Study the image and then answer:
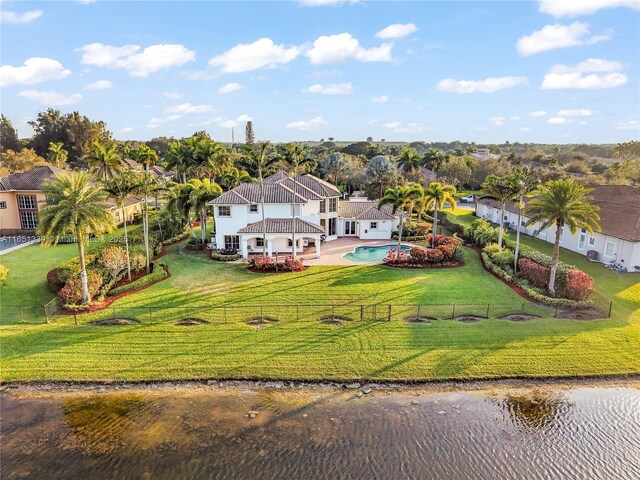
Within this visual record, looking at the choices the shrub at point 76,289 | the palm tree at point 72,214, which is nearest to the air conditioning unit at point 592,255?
the palm tree at point 72,214

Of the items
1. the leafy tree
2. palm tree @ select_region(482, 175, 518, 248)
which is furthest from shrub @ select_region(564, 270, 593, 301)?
the leafy tree

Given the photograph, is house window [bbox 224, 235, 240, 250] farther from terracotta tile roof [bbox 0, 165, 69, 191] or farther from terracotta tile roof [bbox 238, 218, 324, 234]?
terracotta tile roof [bbox 0, 165, 69, 191]

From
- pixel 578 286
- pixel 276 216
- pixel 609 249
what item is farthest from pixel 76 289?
pixel 609 249

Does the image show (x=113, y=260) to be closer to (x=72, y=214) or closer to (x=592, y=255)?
(x=72, y=214)

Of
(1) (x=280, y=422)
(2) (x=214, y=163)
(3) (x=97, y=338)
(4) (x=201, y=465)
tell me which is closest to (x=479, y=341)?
(1) (x=280, y=422)

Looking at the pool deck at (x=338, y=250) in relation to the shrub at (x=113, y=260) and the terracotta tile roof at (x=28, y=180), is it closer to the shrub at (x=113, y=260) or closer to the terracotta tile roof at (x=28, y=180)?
the shrub at (x=113, y=260)

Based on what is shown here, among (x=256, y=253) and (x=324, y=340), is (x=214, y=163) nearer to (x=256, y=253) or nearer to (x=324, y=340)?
(x=256, y=253)
